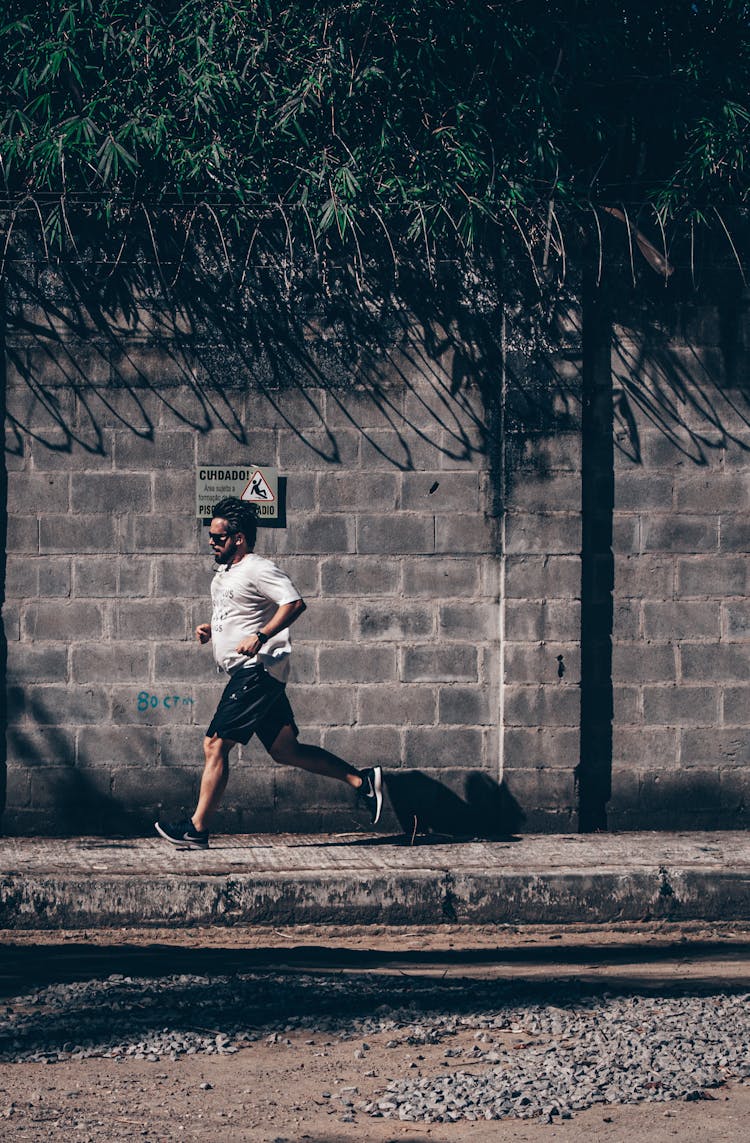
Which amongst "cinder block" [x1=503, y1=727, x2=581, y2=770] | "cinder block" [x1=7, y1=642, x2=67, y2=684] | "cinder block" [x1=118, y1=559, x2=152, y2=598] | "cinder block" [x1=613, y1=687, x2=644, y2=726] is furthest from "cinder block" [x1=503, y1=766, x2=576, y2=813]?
"cinder block" [x1=7, y1=642, x2=67, y2=684]

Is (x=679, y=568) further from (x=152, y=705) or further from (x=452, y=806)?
(x=152, y=705)

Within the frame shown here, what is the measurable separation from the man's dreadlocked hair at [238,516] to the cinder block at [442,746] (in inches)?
54.2

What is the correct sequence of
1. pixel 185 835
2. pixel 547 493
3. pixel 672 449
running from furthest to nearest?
pixel 672 449
pixel 547 493
pixel 185 835

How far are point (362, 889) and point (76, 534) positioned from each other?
2526 mm

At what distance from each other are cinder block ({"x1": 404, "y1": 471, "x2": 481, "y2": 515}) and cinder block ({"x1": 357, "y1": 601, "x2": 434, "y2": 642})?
547 millimetres

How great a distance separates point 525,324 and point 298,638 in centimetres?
210

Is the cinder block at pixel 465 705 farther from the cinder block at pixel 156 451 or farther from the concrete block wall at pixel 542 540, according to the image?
the cinder block at pixel 156 451

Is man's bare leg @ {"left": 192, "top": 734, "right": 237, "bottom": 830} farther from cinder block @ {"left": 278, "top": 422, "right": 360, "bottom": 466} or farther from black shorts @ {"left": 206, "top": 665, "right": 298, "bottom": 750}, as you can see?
cinder block @ {"left": 278, "top": 422, "right": 360, "bottom": 466}

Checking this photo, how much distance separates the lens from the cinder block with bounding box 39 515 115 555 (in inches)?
305

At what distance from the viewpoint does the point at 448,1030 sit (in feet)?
16.1

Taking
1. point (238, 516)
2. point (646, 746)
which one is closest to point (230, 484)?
point (238, 516)

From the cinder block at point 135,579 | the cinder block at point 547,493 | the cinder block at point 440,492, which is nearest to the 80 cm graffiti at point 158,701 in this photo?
the cinder block at point 135,579

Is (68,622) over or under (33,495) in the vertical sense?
under

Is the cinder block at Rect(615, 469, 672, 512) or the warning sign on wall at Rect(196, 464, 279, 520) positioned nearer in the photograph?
the warning sign on wall at Rect(196, 464, 279, 520)
